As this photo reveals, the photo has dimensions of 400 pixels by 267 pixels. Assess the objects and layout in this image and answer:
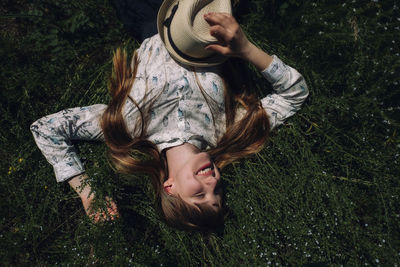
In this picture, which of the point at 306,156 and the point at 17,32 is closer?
the point at 306,156

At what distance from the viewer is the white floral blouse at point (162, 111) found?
6.65 ft

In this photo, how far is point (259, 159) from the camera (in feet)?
7.77

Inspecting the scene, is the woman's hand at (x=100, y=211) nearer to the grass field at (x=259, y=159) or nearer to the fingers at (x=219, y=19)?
the grass field at (x=259, y=159)

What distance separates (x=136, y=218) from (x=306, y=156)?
1486 millimetres

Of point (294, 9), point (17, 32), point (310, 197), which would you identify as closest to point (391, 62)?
point (294, 9)

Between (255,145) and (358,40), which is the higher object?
(358,40)

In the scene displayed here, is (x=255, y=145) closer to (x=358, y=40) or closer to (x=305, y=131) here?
(x=305, y=131)

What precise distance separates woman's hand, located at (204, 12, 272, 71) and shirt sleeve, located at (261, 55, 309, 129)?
8 centimetres

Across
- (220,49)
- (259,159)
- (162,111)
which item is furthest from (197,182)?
(220,49)

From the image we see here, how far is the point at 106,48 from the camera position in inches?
102

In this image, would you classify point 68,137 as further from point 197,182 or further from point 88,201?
point 197,182

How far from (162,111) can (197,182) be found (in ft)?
2.01

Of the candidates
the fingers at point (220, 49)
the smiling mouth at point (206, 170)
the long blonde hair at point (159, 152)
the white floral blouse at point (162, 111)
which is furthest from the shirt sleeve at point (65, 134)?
the fingers at point (220, 49)

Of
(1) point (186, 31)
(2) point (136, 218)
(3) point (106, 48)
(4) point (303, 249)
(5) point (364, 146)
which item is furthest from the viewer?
(3) point (106, 48)
